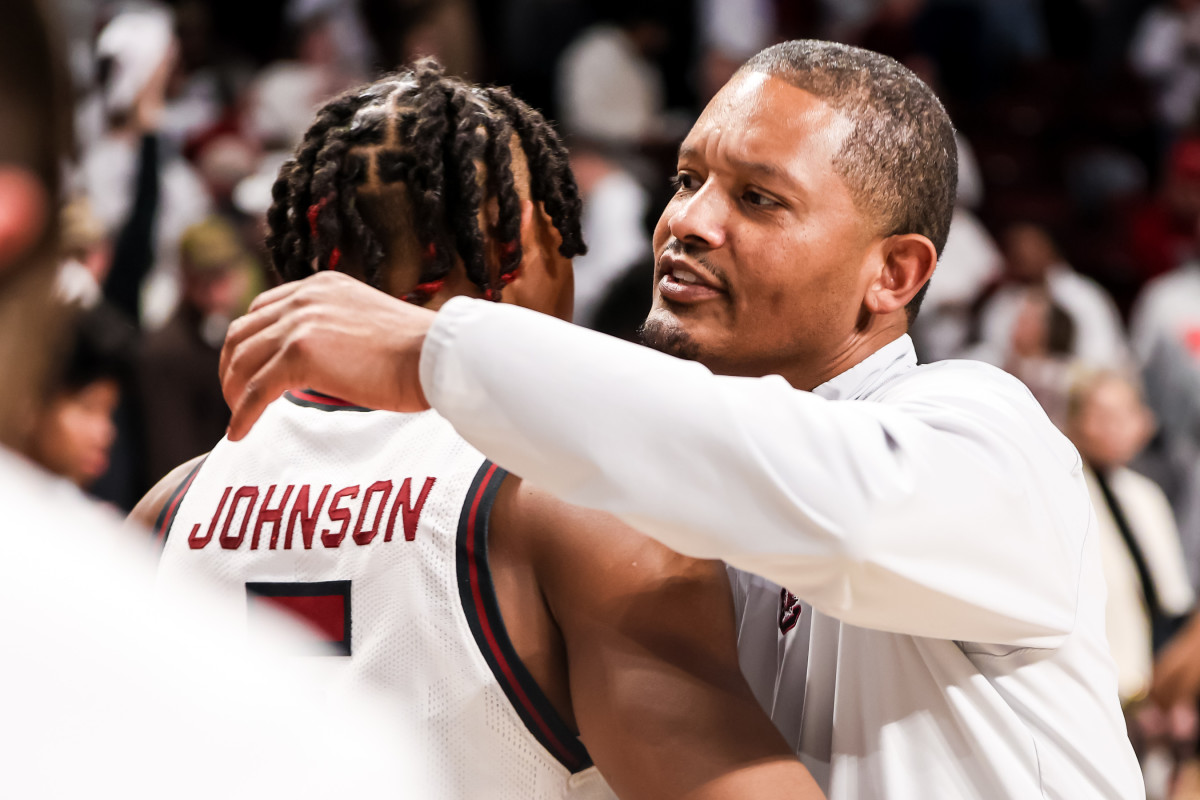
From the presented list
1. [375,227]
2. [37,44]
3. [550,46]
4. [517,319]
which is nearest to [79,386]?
[375,227]

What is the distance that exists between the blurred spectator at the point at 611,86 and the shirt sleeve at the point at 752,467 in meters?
7.80

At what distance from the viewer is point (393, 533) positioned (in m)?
1.66

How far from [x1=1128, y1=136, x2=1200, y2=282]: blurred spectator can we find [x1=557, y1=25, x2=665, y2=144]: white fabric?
343 cm

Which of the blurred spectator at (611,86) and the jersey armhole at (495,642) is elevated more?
the jersey armhole at (495,642)

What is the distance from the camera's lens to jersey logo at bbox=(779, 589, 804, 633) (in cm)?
184

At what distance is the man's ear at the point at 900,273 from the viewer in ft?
6.49

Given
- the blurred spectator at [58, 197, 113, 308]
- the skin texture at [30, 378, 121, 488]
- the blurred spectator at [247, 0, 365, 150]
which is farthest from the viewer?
the blurred spectator at [247, 0, 365, 150]

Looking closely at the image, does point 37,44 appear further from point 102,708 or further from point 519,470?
point 519,470

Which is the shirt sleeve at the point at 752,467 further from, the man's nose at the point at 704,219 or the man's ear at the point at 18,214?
the man's ear at the point at 18,214

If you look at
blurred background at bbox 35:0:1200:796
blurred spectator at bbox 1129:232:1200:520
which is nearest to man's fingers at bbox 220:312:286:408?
blurred background at bbox 35:0:1200:796

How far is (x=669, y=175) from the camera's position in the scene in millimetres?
9484

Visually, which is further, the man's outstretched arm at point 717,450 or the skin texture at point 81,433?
the skin texture at point 81,433

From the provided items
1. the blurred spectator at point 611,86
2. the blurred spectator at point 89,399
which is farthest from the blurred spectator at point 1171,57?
the blurred spectator at point 89,399

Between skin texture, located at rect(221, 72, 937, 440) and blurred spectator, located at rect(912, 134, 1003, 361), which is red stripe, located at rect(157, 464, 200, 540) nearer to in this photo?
skin texture, located at rect(221, 72, 937, 440)
